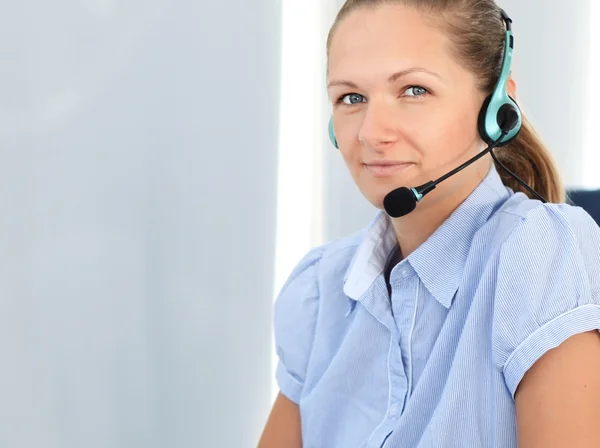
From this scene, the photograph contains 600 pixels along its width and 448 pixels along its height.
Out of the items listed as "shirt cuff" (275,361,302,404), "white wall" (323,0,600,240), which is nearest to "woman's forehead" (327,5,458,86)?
"shirt cuff" (275,361,302,404)

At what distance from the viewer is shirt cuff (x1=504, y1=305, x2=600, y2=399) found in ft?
2.75

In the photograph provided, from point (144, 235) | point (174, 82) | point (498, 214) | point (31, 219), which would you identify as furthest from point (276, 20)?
point (498, 214)

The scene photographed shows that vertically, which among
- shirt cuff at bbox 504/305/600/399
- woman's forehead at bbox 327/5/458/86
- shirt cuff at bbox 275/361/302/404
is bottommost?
shirt cuff at bbox 275/361/302/404

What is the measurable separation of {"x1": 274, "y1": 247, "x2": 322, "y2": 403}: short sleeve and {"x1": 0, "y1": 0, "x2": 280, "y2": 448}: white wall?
0.99 feet

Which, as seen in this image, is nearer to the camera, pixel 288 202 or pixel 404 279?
pixel 404 279

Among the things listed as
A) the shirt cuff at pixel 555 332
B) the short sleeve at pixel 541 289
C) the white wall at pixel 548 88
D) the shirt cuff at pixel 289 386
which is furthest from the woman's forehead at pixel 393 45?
the white wall at pixel 548 88

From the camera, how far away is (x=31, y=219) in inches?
47.1

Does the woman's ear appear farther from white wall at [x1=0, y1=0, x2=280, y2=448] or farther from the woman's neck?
white wall at [x1=0, y1=0, x2=280, y2=448]

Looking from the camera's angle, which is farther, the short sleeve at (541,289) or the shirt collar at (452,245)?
the shirt collar at (452,245)

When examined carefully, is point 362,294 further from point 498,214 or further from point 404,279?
point 498,214

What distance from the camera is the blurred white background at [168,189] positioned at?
1203mm

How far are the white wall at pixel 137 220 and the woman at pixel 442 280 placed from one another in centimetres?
33

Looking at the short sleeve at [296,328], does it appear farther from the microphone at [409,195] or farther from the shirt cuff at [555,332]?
the shirt cuff at [555,332]

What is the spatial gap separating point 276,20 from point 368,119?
2.47 feet
